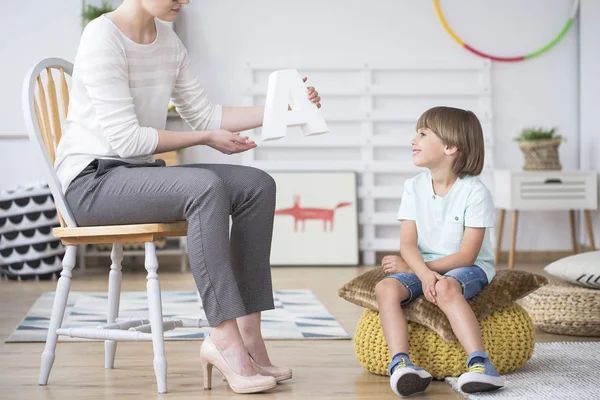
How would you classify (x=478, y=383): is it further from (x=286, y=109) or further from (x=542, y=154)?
(x=542, y=154)

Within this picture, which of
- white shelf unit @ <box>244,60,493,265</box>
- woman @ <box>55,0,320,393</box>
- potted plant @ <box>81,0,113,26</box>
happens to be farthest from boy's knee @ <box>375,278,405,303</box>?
potted plant @ <box>81,0,113,26</box>

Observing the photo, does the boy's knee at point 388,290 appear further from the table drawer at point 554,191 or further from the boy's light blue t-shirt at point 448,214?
the table drawer at point 554,191

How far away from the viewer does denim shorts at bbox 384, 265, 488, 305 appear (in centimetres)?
215

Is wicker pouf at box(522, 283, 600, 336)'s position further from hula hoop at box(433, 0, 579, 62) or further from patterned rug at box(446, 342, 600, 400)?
hula hoop at box(433, 0, 579, 62)

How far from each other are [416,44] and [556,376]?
3372mm

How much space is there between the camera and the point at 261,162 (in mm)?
5188

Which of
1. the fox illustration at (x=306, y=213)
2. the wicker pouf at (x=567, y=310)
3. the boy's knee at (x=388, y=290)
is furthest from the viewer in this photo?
the fox illustration at (x=306, y=213)

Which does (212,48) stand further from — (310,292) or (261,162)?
(310,292)

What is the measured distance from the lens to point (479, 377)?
1.94m

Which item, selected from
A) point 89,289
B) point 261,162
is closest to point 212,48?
point 261,162

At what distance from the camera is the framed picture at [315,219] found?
→ 509 centimetres

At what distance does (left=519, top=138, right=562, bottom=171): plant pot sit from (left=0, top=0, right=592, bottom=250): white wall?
1.55 feet

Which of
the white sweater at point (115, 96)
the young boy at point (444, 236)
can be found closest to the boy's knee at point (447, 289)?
the young boy at point (444, 236)

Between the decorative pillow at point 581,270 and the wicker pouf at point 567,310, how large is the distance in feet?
0.13
